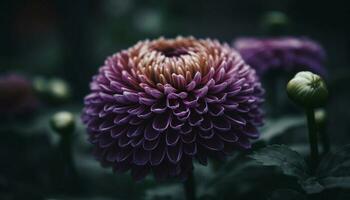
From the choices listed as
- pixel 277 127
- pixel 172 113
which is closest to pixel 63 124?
pixel 172 113

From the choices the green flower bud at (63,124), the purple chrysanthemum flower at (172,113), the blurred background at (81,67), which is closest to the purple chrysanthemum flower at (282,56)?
the blurred background at (81,67)

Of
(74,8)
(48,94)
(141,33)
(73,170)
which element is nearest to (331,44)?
(141,33)

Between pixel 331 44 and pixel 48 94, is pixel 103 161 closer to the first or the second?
pixel 48 94

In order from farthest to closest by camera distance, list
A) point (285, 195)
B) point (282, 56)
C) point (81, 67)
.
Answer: point (81, 67)
point (282, 56)
point (285, 195)

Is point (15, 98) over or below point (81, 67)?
below

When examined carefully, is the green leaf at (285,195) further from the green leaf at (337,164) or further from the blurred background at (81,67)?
the blurred background at (81,67)

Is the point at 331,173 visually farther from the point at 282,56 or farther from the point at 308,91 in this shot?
the point at 282,56

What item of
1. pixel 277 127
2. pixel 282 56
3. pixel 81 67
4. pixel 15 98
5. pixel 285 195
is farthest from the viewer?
pixel 81 67

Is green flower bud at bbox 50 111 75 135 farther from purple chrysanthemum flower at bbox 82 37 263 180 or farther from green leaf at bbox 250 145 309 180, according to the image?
green leaf at bbox 250 145 309 180
